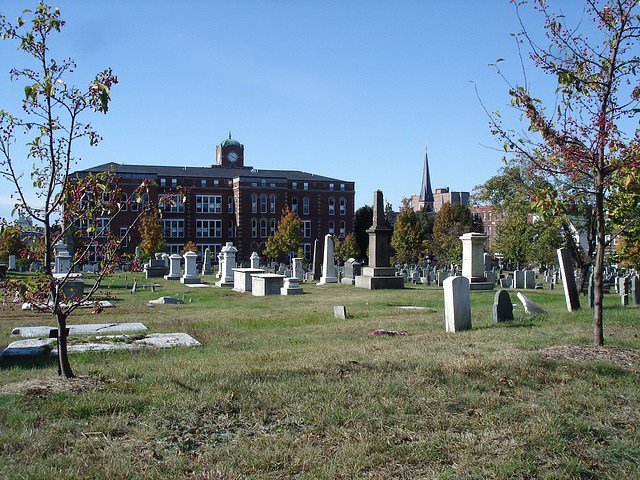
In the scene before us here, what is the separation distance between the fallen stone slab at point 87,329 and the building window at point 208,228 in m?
66.6

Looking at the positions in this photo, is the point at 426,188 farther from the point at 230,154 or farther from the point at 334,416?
the point at 334,416

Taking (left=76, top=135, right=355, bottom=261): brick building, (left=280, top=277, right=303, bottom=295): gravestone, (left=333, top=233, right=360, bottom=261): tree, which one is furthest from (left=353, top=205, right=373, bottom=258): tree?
(left=280, top=277, right=303, bottom=295): gravestone

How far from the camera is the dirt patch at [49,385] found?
208 inches

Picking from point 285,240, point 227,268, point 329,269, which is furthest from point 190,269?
point 285,240

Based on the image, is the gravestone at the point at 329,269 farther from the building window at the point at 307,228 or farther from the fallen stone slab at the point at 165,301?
the building window at the point at 307,228

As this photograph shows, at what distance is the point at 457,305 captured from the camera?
399 inches

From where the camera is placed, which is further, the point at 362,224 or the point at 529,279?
the point at 362,224

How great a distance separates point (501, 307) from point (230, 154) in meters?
83.6

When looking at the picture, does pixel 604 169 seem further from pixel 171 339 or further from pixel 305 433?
pixel 171 339

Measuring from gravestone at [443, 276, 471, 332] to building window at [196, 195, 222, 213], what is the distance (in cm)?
6984

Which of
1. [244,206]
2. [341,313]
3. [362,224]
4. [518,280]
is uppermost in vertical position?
[244,206]

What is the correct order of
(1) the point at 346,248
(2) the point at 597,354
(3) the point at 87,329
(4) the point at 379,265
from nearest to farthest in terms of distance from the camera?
(2) the point at 597,354 < (3) the point at 87,329 < (4) the point at 379,265 < (1) the point at 346,248

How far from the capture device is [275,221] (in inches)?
3103

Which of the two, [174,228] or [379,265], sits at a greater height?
[174,228]
